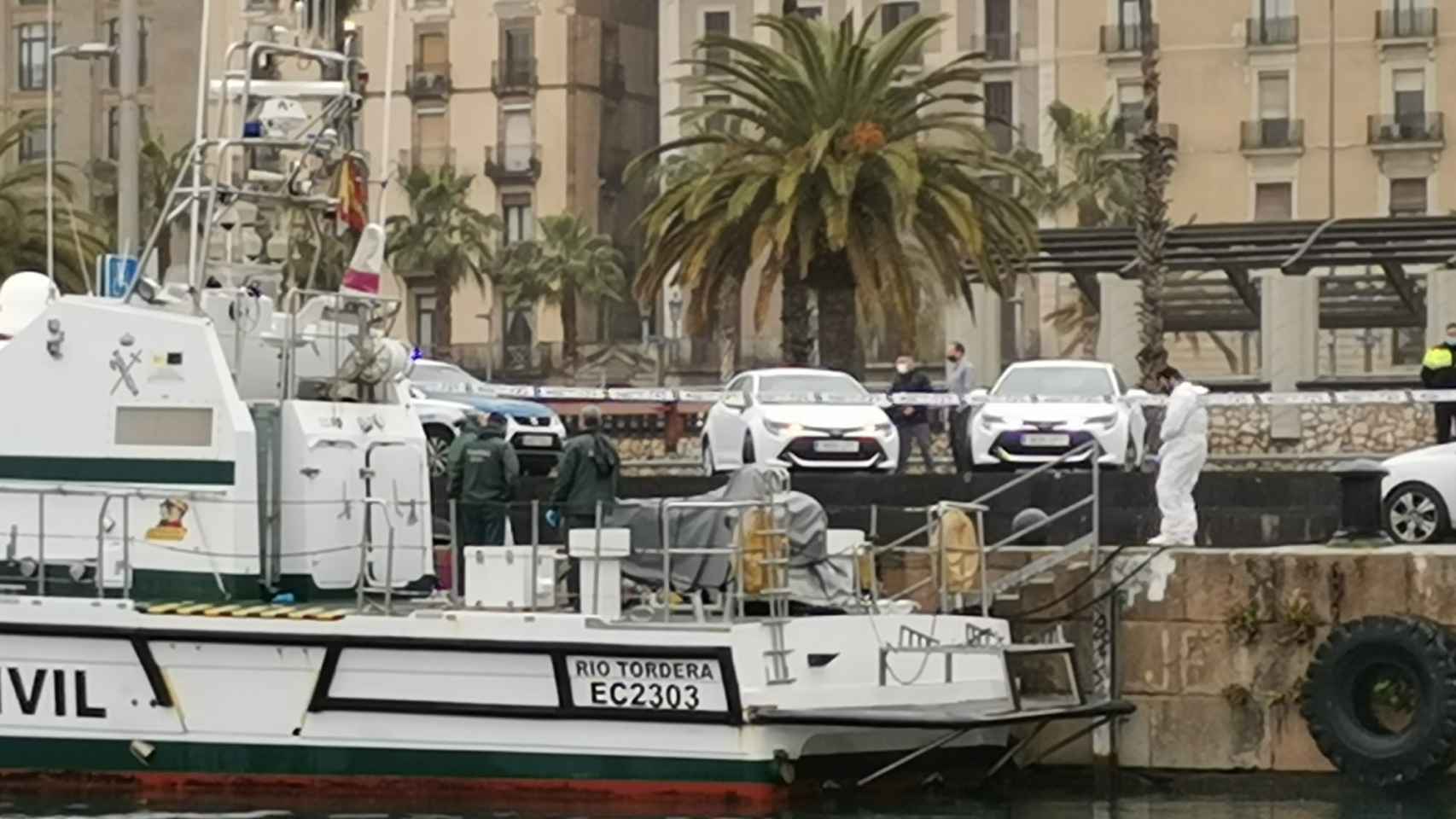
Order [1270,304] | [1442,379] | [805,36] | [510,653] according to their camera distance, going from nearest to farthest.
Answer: [510,653] → [1442,379] → [805,36] → [1270,304]

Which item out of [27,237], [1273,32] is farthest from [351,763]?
[1273,32]

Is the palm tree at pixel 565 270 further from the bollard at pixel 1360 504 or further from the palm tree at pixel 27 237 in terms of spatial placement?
the bollard at pixel 1360 504

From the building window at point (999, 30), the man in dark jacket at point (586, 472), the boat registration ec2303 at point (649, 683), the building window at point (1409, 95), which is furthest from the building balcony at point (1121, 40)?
the boat registration ec2303 at point (649, 683)

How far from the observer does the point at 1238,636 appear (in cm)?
2214

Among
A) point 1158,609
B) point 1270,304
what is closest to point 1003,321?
point 1270,304

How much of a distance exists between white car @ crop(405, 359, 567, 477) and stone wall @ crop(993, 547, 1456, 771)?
33.3ft

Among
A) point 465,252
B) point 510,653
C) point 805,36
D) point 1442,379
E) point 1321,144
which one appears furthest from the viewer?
point 465,252

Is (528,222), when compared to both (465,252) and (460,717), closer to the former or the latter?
(465,252)

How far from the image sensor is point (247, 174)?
21156 millimetres

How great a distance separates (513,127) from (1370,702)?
2509 inches

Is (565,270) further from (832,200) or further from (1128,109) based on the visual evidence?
(832,200)

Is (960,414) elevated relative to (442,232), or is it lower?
lower

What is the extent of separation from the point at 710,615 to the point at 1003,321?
2225 inches

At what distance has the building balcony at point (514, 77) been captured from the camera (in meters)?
83.2
